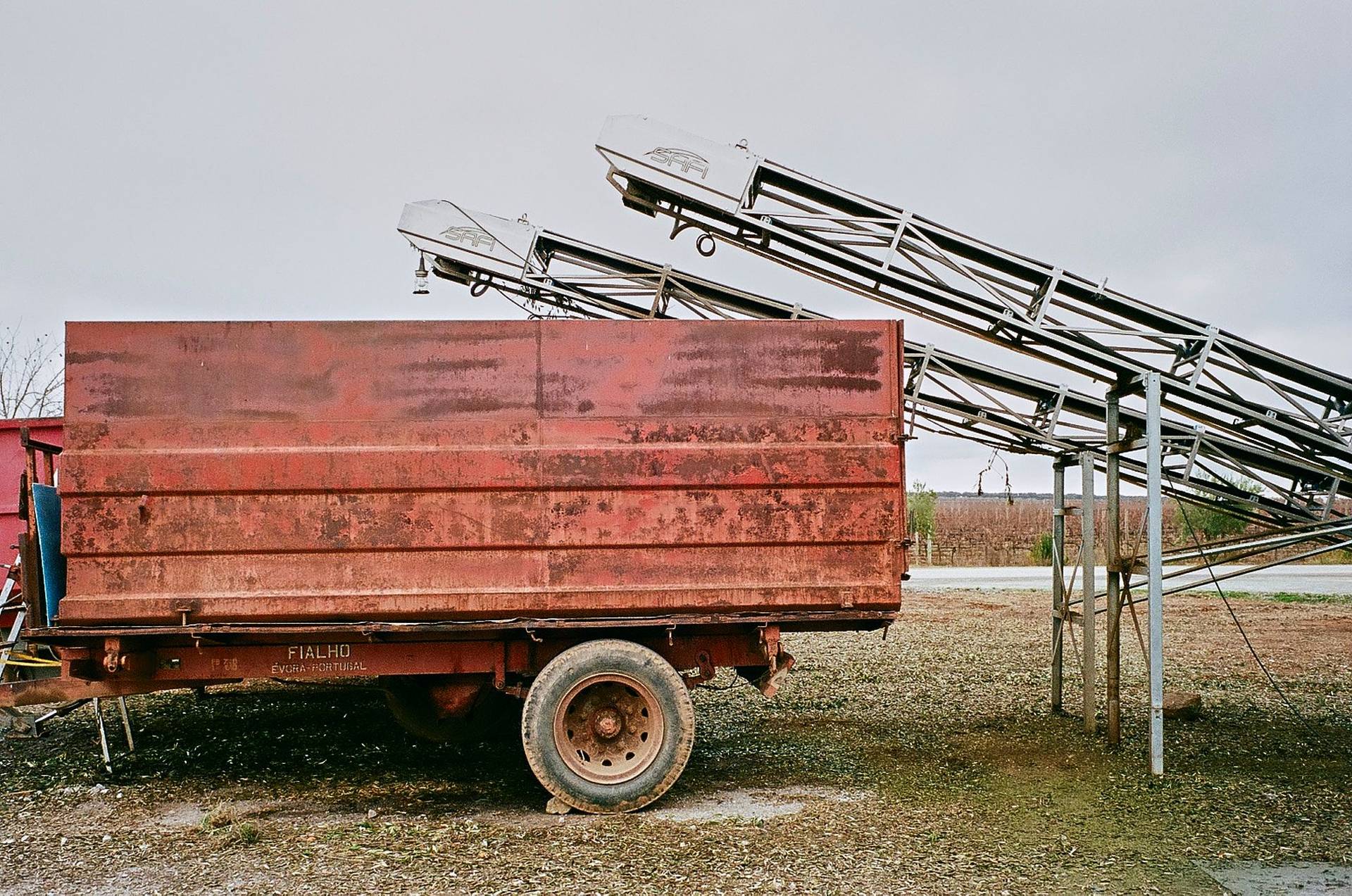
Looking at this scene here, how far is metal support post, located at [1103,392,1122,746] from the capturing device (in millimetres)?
7996

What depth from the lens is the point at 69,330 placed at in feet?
19.9

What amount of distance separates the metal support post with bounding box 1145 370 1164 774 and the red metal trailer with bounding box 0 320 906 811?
6.88ft

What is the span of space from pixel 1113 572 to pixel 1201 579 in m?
18.1

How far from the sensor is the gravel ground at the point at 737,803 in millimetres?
5281

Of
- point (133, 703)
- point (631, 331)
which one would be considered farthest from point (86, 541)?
point (133, 703)

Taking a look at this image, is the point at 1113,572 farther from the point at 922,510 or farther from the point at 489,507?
the point at 922,510

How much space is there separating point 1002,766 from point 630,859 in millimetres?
3267

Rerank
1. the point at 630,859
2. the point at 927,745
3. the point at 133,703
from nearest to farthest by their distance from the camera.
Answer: the point at 630,859 < the point at 927,745 < the point at 133,703

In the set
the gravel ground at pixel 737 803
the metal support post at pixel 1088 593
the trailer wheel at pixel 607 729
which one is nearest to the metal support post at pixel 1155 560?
the gravel ground at pixel 737 803

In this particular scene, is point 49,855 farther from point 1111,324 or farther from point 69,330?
point 1111,324

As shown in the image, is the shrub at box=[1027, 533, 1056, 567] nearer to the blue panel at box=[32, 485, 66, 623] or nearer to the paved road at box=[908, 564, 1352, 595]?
the paved road at box=[908, 564, 1352, 595]

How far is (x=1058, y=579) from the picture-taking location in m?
9.66

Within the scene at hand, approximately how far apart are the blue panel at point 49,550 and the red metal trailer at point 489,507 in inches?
3.9

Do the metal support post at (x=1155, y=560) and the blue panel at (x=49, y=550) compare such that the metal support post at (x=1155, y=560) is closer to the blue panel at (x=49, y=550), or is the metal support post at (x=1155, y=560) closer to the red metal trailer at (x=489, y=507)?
the red metal trailer at (x=489, y=507)
